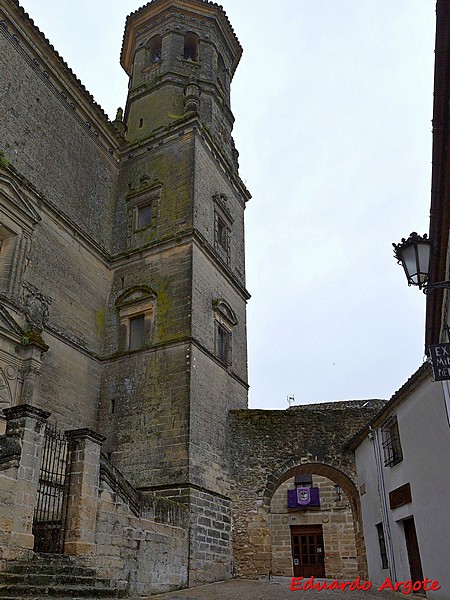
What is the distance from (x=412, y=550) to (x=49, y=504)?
6.67 metres

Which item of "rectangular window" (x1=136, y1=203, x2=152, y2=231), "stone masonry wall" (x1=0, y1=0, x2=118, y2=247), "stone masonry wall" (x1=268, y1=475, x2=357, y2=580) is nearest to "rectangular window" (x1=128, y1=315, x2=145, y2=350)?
"stone masonry wall" (x1=0, y1=0, x2=118, y2=247)

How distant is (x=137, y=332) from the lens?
14547 millimetres

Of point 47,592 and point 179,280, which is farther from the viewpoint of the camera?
point 179,280

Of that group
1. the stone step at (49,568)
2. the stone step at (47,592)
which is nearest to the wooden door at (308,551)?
the stone step at (49,568)

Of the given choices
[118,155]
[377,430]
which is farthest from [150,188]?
[377,430]

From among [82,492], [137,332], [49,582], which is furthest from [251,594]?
[137,332]

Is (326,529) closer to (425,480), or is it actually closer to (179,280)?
(179,280)

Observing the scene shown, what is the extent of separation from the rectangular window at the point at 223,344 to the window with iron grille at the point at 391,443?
514 cm

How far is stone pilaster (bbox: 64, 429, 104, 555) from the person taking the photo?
7.49 meters

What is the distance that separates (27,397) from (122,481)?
3675mm

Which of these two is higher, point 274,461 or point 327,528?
point 274,461

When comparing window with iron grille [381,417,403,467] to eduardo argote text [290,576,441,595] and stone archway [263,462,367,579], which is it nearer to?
eduardo argote text [290,576,441,595]

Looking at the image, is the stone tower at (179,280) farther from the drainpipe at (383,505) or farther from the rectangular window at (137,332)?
the drainpipe at (383,505)

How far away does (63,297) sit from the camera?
1358cm
